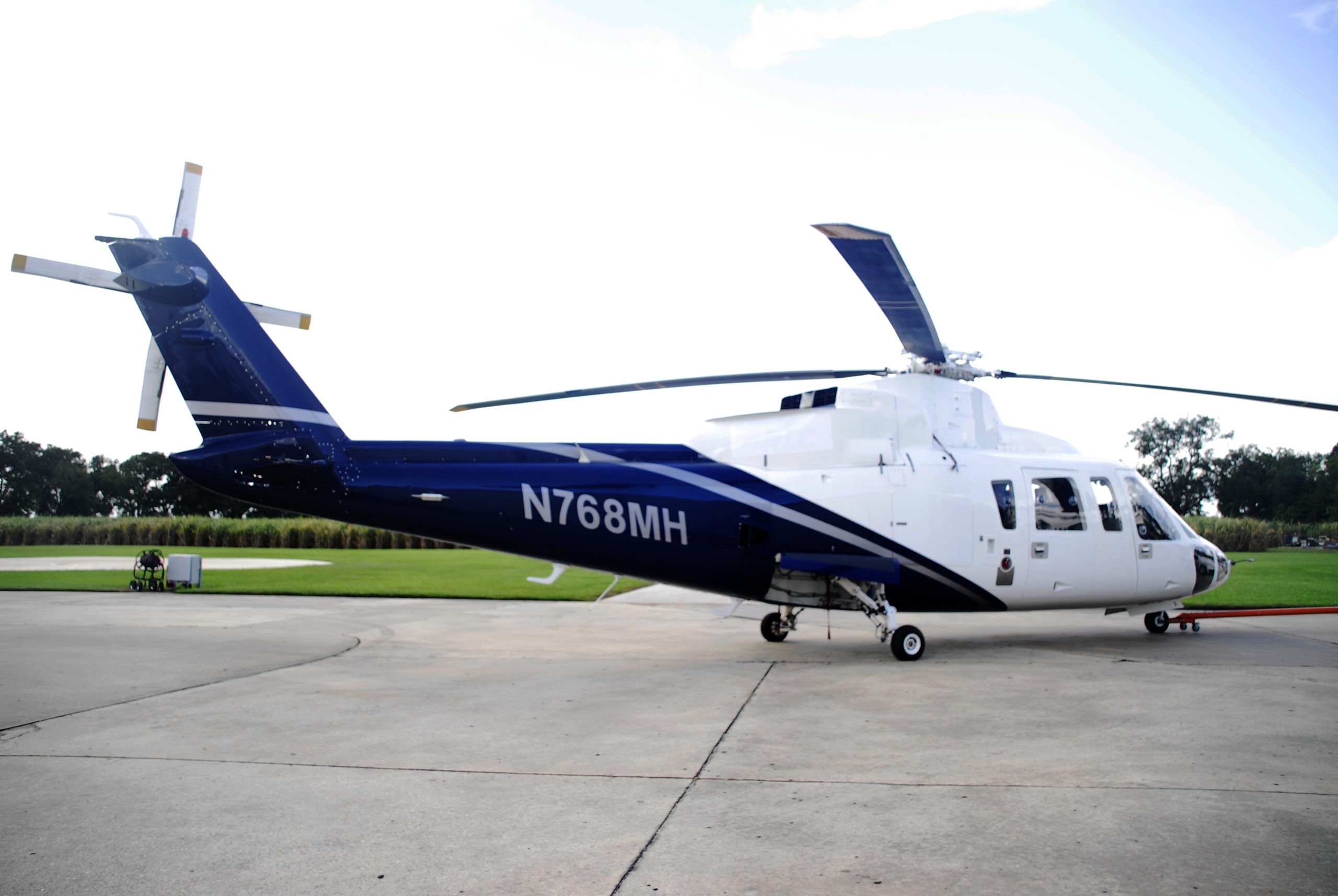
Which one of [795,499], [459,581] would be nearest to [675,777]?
[795,499]

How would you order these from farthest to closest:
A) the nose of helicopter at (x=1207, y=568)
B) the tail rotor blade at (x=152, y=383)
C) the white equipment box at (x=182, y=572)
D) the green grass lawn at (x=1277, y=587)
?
the white equipment box at (x=182, y=572) < the green grass lawn at (x=1277, y=587) < the nose of helicopter at (x=1207, y=568) < the tail rotor blade at (x=152, y=383)

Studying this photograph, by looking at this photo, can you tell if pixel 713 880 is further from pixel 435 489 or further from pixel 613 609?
pixel 613 609

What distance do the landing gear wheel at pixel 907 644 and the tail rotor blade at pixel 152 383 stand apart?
27.1 feet

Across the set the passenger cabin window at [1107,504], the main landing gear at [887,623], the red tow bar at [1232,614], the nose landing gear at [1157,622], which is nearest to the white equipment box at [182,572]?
the main landing gear at [887,623]

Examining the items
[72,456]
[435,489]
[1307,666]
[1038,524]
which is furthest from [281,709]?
[72,456]

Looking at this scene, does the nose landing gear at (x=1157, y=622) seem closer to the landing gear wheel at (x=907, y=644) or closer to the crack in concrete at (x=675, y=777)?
the landing gear wheel at (x=907, y=644)

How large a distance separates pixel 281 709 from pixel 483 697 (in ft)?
5.35

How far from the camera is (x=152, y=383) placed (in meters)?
9.37

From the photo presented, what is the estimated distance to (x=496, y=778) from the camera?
17.3 feet

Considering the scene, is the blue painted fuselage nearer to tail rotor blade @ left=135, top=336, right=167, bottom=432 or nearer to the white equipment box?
tail rotor blade @ left=135, top=336, right=167, bottom=432

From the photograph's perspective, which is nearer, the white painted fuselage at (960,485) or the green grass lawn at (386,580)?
the white painted fuselage at (960,485)

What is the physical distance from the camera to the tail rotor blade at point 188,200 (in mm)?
9312

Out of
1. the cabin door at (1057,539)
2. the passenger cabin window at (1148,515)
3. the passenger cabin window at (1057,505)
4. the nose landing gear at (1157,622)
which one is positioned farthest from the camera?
the nose landing gear at (1157,622)

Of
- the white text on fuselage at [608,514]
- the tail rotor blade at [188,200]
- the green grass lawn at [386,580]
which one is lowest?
the green grass lawn at [386,580]
